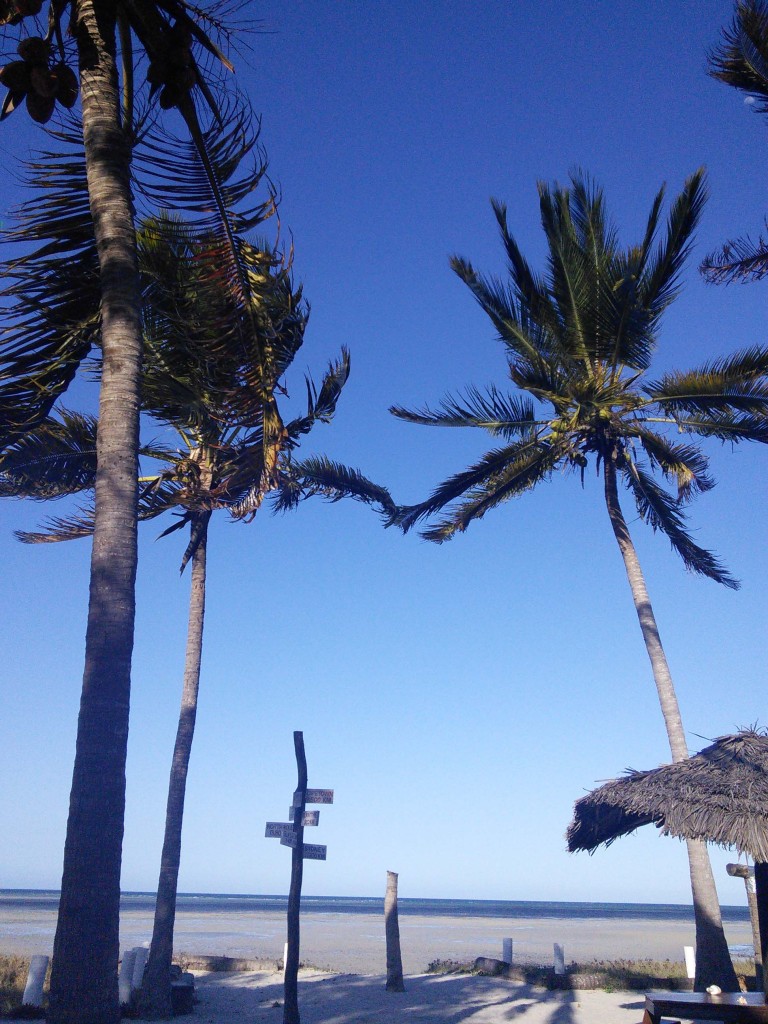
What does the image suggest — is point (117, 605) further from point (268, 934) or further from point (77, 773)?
point (268, 934)

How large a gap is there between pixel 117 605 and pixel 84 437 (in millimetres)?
7614

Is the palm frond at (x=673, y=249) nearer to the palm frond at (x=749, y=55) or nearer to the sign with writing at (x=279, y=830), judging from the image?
the palm frond at (x=749, y=55)

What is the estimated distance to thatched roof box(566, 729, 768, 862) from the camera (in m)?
8.54

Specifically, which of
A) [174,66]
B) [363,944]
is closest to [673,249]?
[174,66]

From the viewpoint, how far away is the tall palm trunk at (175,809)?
11422mm

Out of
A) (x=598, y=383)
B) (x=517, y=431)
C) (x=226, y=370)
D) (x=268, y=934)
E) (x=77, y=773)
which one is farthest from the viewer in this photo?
(x=268, y=934)

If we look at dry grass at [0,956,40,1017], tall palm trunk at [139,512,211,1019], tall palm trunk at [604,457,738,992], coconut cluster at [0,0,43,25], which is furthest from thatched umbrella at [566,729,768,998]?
coconut cluster at [0,0,43,25]

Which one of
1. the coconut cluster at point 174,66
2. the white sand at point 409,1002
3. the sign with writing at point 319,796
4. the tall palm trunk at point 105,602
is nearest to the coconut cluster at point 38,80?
the tall palm trunk at point 105,602

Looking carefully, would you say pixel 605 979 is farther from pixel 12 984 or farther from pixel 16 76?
pixel 16 76

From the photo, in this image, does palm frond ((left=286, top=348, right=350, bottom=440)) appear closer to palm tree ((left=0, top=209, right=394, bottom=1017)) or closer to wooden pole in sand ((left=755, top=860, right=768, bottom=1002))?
palm tree ((left=0, top=209, right=394, bottom=1017))

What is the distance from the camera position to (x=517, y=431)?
1539 cm

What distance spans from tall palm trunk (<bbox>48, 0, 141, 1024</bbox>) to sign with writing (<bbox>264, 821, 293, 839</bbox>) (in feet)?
19.8

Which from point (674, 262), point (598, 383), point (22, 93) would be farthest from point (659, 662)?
point (22, 93)

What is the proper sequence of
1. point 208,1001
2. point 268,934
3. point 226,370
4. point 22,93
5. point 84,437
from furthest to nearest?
point 268,934
point 208,1001
point 84,437
point 226,370
point 22,93
